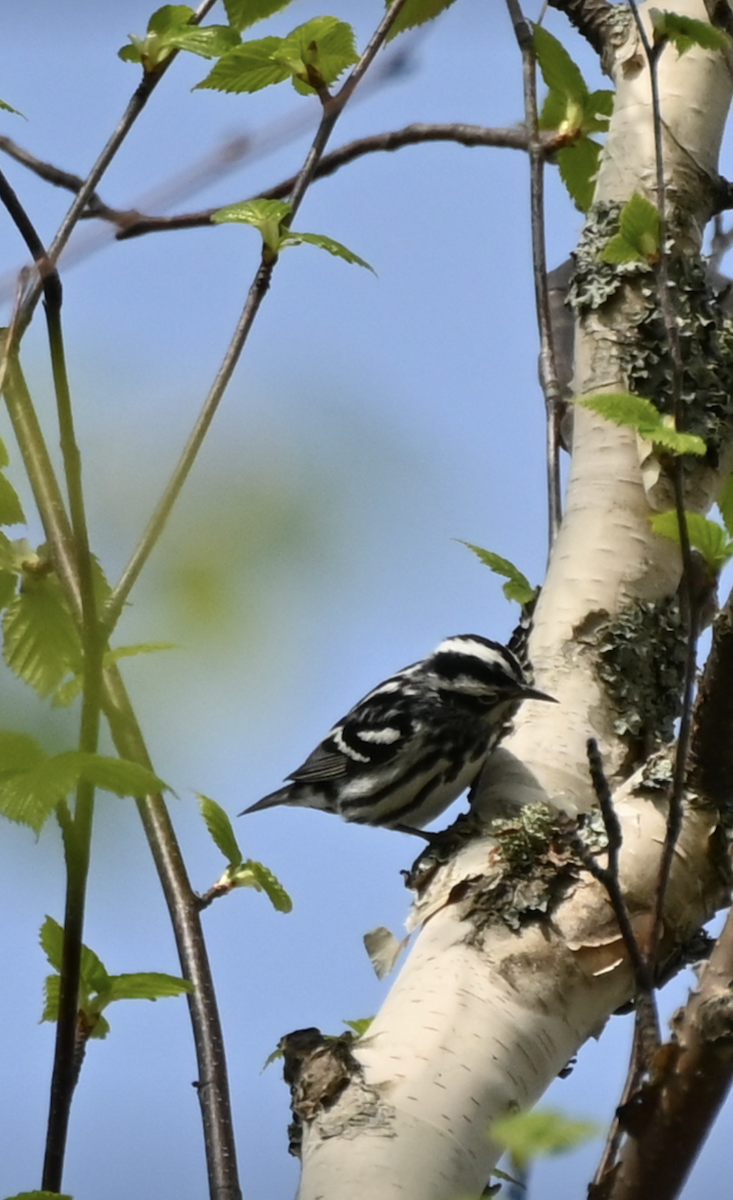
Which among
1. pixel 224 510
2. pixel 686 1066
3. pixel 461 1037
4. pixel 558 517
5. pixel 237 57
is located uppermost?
pixel 237 57

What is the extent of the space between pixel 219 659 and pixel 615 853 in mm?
486

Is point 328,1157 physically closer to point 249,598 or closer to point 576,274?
point 249,598

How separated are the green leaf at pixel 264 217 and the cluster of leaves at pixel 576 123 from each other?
4.08 ft

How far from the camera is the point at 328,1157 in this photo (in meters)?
1.67

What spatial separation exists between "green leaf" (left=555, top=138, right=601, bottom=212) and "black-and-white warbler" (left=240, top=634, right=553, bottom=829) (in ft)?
3.68

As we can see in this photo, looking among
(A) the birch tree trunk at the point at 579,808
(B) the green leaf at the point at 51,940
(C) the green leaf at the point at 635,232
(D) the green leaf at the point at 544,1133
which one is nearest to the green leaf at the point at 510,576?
(A) the birch tree trunk at the point at 579,808

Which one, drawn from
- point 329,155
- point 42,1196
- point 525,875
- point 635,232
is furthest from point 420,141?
point 42,1196

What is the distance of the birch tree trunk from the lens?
5.64 feet

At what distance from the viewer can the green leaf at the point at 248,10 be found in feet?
8.02

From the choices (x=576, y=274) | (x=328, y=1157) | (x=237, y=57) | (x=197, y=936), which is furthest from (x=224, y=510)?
(x=576, y=274)

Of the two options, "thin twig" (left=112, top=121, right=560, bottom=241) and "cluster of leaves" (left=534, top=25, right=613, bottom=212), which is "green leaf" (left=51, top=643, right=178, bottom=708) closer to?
"thin twig" (left=112, top=121, right=560, bottom=241)

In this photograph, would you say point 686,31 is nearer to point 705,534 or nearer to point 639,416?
point 639,416

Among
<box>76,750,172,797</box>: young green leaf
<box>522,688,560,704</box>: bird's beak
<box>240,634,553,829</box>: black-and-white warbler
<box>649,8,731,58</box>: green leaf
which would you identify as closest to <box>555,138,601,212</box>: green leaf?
<box>649,8,731,58</box>: green leaf

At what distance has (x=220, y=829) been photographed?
214 cm
